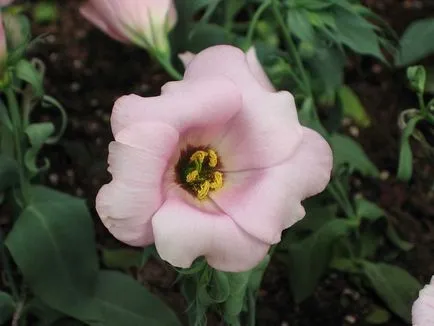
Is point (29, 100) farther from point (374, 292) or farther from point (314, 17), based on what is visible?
point (374, 292)

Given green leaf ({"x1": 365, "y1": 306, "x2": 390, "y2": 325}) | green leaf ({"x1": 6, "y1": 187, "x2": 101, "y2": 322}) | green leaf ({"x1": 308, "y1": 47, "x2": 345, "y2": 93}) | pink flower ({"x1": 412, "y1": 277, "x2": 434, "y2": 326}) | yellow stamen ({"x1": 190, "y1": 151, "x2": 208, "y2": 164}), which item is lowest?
green leaf ({"x1": 365, "y1": 306, "x2": 390, "y2": 325})

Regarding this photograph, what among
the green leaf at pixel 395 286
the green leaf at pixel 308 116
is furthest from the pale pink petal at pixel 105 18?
the green leaf at pixel 395 286

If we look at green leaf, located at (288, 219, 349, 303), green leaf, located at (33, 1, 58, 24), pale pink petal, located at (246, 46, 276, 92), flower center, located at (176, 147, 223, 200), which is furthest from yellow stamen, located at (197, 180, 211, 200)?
green leaf, located at (33, 1, 58, 24)

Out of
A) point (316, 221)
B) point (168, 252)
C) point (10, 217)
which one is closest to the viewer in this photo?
point (168, 252)

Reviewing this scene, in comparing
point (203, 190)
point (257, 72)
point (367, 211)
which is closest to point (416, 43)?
point (367, 211)

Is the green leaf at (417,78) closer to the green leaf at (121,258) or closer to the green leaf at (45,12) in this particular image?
the green leaf at (121,258)

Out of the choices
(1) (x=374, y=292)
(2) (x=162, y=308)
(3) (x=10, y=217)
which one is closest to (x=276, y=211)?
(2) (x=162, y=308)

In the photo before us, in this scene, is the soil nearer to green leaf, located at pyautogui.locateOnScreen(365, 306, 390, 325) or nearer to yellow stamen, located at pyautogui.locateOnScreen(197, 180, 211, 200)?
green leaf, located at pyautogui.locateOnScreen(365, 306, 390, 325)
